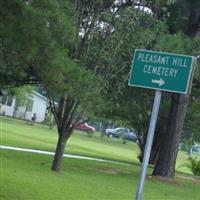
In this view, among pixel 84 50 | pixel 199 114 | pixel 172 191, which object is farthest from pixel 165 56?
pixel 199 114

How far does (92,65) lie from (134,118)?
16.6 m

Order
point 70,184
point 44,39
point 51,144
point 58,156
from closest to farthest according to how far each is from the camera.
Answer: point 44,39, point 70,184, point 58,156, point 51,144

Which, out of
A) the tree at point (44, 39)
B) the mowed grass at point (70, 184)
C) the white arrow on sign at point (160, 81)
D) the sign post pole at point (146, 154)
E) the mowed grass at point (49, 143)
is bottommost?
the mowed grass at point (70, 184)

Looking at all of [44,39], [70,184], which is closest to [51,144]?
[70,184]

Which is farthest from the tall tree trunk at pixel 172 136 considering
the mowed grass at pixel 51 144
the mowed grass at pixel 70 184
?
the mowed grass at pixel 51 144

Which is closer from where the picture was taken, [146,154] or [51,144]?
[146,154]

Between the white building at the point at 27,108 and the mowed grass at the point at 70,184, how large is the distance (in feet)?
167

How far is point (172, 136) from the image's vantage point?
73.7 feet

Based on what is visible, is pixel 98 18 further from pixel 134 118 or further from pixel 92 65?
pixel 134 118

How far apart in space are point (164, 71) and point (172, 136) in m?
13.8

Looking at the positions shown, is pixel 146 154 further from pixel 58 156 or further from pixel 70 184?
pixel 58 156

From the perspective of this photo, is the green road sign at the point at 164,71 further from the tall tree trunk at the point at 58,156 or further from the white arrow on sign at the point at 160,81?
the tall tree trunk at the point at 58,156

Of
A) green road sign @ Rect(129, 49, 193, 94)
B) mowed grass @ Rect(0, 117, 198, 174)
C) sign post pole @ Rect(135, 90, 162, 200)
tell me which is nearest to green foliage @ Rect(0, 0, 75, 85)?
green road sign @ Rect(129, 49, 193, 94)

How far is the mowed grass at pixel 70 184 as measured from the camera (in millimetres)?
12508
